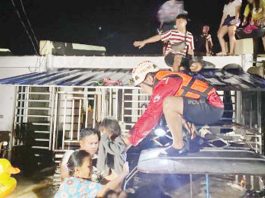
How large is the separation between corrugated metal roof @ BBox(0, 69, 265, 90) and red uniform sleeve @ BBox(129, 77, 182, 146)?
4.39 feet

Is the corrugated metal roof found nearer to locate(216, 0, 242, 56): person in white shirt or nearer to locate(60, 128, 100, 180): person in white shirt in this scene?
locate(216, 0, 242, 56): person in white shirt

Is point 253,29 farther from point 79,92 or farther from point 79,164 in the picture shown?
point 79,164

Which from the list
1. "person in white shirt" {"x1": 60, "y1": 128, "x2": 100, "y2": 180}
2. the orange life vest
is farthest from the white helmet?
"person in white shirt" {"x1": 60, "y1": 128, "x2": 100, "y2": 180}

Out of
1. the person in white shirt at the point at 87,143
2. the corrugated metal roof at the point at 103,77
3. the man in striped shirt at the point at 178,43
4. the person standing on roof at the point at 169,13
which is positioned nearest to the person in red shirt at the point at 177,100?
the person in white shirt at the point at 87,143

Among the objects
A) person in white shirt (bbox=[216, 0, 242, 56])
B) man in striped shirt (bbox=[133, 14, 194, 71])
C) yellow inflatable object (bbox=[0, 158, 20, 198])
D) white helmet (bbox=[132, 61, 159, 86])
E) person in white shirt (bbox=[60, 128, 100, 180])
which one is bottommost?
yellow inflatable object (bbox=[0, 158, 20, 198])

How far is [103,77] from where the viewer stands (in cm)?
719

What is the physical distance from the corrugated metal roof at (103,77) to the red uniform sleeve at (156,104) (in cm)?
134

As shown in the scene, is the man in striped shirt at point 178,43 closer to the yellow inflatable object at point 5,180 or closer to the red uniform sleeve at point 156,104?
the red uniform sleeve at point 156,104

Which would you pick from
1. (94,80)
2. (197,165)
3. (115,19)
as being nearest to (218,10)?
(115,19)

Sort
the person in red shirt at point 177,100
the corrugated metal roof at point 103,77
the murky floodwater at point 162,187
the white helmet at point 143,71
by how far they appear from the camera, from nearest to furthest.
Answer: the person in red shirt at point 177,100, the white helmet at point 143,71, the murky floodwater at point 162,187, the corrugated metal roof at point 103,77

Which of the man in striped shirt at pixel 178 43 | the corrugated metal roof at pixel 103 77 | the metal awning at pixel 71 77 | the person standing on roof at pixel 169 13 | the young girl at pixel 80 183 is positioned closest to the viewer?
the young girl at pixel 80 183

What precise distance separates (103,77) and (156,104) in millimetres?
2235

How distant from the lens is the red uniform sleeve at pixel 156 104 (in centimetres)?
528

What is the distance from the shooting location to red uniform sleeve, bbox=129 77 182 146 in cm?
528
